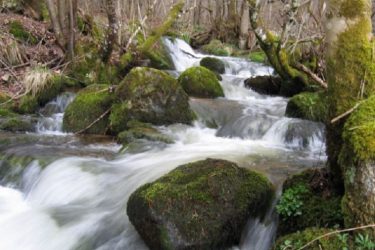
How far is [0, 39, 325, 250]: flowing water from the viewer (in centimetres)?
454

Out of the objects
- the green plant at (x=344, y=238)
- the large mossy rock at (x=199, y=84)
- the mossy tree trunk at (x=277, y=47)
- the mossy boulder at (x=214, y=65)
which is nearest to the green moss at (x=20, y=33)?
the large mossy rock at (x=199, y=84)

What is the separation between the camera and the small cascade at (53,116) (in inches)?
327

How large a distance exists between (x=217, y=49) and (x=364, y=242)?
51.4 ft

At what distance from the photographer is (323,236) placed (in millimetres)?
3033

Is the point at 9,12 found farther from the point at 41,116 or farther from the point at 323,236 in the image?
the point at 323,236

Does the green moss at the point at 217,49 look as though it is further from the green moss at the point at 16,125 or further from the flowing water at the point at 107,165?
the green moss at the point at 16,125

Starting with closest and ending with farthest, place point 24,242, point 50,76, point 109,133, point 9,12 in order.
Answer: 1. point 24,242
2. point 109,133
3. point 50,76
4. point 9,12

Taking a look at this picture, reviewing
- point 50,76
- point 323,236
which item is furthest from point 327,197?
point 50,76

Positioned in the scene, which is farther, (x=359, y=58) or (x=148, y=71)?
(x=148, y=71)

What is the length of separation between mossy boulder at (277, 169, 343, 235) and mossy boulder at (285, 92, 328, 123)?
4274mm

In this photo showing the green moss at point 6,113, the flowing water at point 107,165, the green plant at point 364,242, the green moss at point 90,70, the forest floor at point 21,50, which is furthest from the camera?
the green moss at point 90,70

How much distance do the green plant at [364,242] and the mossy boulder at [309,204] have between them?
38cm

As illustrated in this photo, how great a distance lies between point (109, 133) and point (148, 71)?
1.38 metres

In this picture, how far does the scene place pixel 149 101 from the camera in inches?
318
